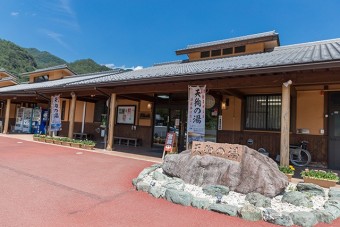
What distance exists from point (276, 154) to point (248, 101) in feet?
7.36

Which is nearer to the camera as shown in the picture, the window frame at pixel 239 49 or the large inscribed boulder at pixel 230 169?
the large inscribed boulder at pixel 230 169

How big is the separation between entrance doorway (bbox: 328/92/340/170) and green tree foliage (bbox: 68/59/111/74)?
96.8ft

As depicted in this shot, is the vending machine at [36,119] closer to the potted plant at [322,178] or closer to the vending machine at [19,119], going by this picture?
the vending machine at [19,119]

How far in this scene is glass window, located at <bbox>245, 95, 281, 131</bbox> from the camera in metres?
8.09

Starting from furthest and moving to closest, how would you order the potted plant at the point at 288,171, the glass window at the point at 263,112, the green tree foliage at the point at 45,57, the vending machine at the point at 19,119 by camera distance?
the green tree foliage at the point at 45,57
the vending machine at the point at 19,119
the glass window at the point at 263,112
the potted plant at the point at 288,171

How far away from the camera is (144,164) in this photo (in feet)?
21.6

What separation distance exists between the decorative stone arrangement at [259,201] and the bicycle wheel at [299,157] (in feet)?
11.3

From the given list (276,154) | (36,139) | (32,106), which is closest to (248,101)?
(276,154)

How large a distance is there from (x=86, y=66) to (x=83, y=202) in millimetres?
34203

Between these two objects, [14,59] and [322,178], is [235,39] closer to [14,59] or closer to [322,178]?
[322,178]

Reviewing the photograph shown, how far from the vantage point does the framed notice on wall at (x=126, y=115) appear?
467 inches

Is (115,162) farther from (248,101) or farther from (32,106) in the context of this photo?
(32,106)

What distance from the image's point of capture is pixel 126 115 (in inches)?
481

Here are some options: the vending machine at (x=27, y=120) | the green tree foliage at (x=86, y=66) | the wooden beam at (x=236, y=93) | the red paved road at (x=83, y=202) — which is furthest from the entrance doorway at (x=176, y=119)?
the green tree foliage at (x=86, y=66)
